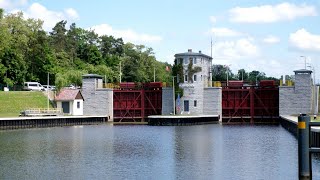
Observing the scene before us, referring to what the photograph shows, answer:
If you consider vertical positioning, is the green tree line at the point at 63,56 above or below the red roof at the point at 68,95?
above

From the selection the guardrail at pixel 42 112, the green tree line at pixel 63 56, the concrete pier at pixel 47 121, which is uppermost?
the green tree line at pixel 63 56

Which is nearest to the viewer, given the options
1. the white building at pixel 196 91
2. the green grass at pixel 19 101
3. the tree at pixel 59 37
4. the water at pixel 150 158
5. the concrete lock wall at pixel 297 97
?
the water at pixel 150 158

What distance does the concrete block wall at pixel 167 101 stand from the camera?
71125 mm

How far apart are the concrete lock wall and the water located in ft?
78.2

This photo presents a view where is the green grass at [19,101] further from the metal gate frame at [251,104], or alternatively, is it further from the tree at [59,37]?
the tree at [59,37]

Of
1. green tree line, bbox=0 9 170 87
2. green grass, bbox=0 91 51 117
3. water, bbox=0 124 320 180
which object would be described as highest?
green tree line, bbox=0 9 170 87

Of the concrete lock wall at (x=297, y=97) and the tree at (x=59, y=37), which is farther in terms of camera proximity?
the tree at (x=59, y=37)

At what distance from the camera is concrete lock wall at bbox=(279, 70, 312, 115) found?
6581cm

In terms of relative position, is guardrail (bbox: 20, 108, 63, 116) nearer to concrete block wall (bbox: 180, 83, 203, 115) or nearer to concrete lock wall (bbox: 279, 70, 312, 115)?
concrete block wall (bbox: 180, 83, 203, 115)

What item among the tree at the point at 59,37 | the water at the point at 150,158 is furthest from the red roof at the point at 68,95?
the tree at the point at 59,37

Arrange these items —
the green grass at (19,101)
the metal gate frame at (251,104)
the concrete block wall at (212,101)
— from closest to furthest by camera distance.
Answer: the green grass at (19,101)
the metal gate frame at (251,104)
the concrete block wall at (212,101)

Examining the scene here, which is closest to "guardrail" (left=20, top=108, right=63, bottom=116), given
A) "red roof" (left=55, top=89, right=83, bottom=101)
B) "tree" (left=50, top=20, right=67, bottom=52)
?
"red roof" (left=55, top=89, right=83, bottom=101)

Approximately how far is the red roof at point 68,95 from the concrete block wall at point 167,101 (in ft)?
36.7

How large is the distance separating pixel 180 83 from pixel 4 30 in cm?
2665
